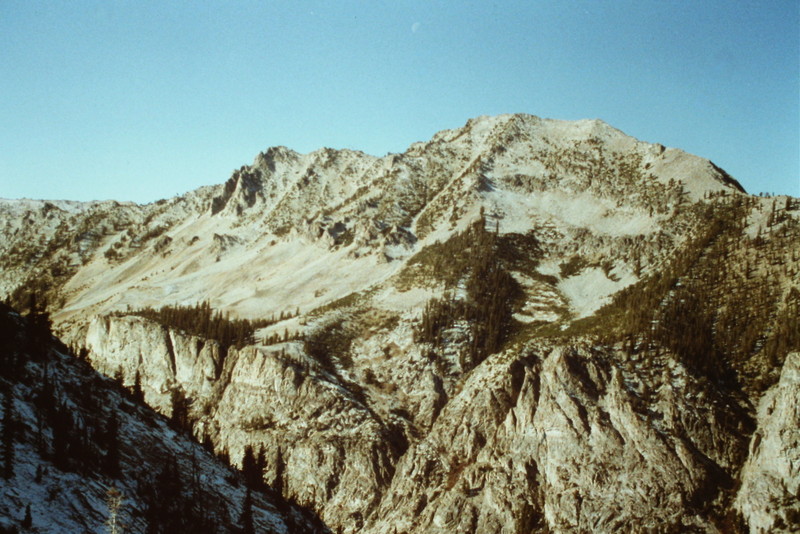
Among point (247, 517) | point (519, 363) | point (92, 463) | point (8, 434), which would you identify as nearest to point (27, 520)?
point (8, 434)

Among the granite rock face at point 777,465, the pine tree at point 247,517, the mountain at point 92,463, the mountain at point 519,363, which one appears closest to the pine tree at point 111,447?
the mountain at point 92,463

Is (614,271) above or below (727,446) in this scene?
above

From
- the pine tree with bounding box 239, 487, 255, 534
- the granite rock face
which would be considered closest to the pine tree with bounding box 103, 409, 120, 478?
the pine tree with bounding box 239, 487, 255, 534

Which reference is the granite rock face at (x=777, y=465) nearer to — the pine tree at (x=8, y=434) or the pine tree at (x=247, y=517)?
the pine tree at (x=247, y=517)

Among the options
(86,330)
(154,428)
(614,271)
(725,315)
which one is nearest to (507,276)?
(614,271)

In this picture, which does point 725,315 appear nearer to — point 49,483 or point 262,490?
point 262,490

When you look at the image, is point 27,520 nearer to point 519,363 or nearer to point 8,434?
point 8,434

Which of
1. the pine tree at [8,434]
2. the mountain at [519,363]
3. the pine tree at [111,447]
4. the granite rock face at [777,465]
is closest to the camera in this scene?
the pine tree at [8,434]

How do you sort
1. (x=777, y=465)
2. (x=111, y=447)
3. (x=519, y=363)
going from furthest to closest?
(x=519, y=363) < (x=777, y=465) < (x=111, y=447)
